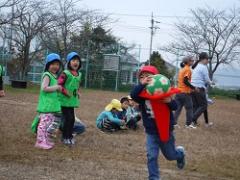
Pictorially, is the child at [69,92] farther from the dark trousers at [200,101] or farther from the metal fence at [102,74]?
the metal fence at [102,74]

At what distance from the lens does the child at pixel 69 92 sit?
727 cm

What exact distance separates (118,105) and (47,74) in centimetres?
243

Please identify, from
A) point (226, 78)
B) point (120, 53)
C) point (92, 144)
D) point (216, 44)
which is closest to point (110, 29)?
point (120, 53)

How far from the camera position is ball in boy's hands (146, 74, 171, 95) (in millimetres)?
4949

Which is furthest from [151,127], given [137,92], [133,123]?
[133,123]

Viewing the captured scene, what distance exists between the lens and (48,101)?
7.10m

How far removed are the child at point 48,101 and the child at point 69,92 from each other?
5.6 inches

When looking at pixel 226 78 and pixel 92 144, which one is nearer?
pixel 92 144

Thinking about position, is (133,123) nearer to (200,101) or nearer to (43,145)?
(200,101)

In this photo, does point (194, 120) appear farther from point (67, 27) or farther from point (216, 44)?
point (216, 44)

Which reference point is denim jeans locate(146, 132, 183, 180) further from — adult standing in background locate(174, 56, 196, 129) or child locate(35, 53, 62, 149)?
adult standing in background locate(174, 56, 196, 129)

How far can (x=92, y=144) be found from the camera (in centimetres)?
761

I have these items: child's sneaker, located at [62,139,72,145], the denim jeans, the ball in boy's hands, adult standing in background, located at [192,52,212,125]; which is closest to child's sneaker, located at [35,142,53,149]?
child's sneaker, located at [62,139,72,145]

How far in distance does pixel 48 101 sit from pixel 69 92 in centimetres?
36
